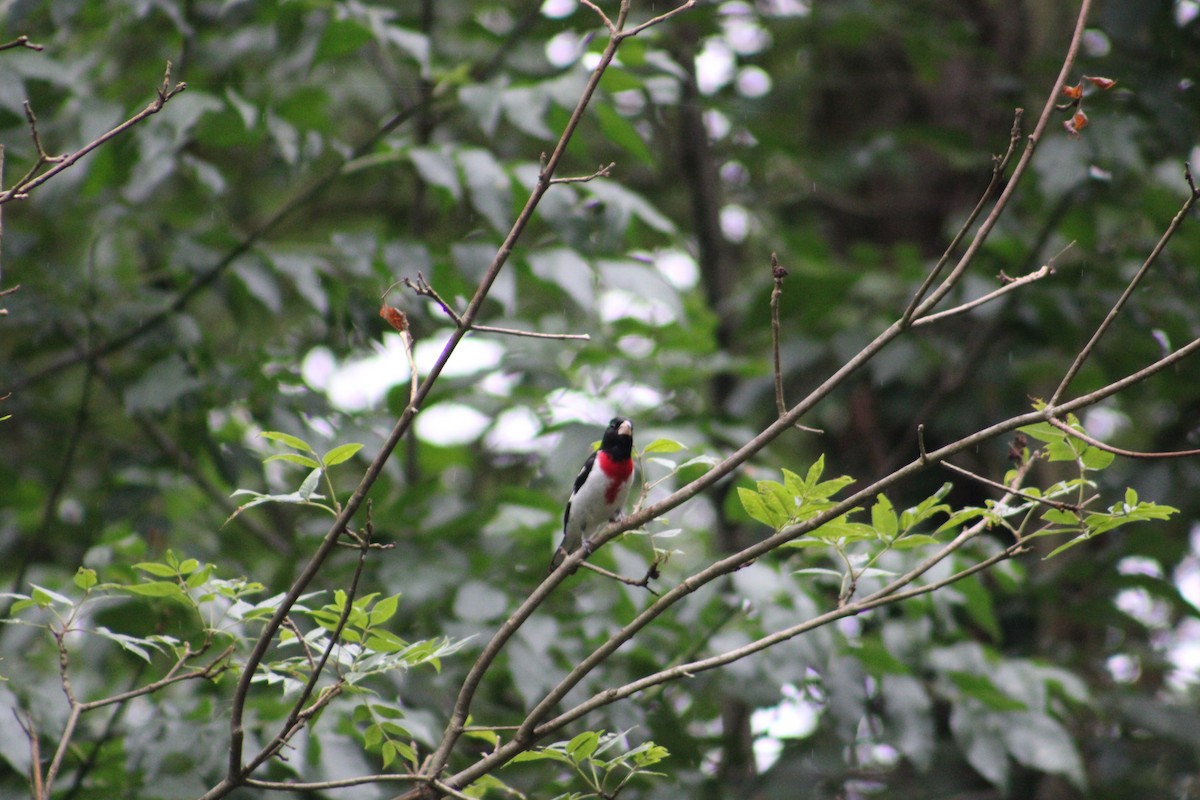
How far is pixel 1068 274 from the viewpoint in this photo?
5375 millimetres

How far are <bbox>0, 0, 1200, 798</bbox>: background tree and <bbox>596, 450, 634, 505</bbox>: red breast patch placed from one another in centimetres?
13

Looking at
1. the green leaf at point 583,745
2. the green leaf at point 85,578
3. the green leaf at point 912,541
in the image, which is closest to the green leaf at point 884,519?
the green leaf at point 912,541

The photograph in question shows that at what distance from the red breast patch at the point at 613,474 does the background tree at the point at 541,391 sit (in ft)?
0.44

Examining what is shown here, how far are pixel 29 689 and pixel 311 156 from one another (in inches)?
92.0

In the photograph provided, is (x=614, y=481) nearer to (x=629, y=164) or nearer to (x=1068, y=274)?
(x=1068, y=274)

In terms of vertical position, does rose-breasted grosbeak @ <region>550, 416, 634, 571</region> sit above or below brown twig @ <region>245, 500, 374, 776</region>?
below

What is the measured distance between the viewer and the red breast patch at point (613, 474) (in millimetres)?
4121

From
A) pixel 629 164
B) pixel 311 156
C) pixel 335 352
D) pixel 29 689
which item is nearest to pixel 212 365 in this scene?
pixel 335 352

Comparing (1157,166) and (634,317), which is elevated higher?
(634,317)

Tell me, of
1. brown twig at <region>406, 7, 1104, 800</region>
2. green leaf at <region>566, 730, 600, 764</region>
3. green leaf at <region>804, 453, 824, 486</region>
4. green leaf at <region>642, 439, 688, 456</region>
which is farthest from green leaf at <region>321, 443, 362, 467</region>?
green leaf at <region>804, 453, 824, 486</region>

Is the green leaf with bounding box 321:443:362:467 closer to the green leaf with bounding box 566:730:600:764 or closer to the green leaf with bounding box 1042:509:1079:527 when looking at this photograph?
the green leaf with bounding box 566:730:600:764

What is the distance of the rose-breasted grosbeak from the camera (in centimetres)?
411

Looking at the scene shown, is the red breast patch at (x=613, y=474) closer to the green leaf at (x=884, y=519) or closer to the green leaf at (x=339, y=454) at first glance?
the green leaf at (x=884, y=519)

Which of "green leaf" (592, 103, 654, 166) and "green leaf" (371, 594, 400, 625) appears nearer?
"green leaf" (371, 594, 400, 625)
